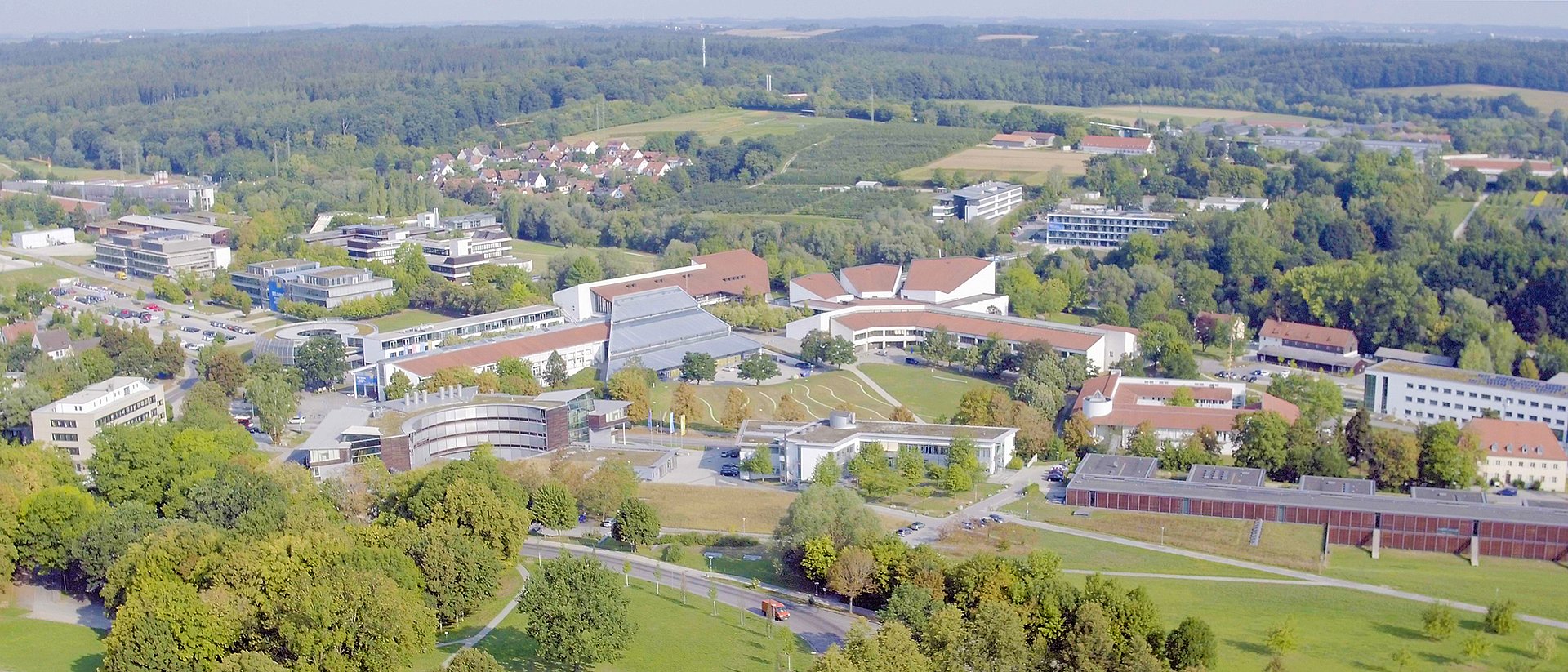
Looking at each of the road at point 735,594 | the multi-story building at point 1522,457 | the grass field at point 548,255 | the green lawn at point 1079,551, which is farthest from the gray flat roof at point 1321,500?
the grass field at point 548,255

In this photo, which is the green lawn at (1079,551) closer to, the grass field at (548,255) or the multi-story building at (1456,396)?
the multi-story building at (1456,396)

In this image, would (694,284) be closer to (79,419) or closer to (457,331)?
(457,331)

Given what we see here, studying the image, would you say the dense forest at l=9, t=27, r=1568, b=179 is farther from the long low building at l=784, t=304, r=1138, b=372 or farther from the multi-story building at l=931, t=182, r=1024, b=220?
the long low building at l=784, t=304, r=1138, b=372

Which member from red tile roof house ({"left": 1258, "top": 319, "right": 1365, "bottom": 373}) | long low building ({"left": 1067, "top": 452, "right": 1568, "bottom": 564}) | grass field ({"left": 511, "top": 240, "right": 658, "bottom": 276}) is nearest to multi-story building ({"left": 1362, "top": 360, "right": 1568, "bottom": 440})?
red tile roof house ({"left": 1258, "top": 319, "right": 1365, "bottom": 373})

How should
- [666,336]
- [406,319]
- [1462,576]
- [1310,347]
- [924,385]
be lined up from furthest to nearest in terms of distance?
[406,319] < [1310,347] < [666,336] < [924,385] < [1462,576]

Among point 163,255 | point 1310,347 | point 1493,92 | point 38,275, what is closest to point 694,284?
point 1310,347

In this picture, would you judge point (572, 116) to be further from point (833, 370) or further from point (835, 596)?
point (835, 596)

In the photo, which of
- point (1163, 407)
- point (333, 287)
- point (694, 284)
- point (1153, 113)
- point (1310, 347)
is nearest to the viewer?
point (1163, 407)
